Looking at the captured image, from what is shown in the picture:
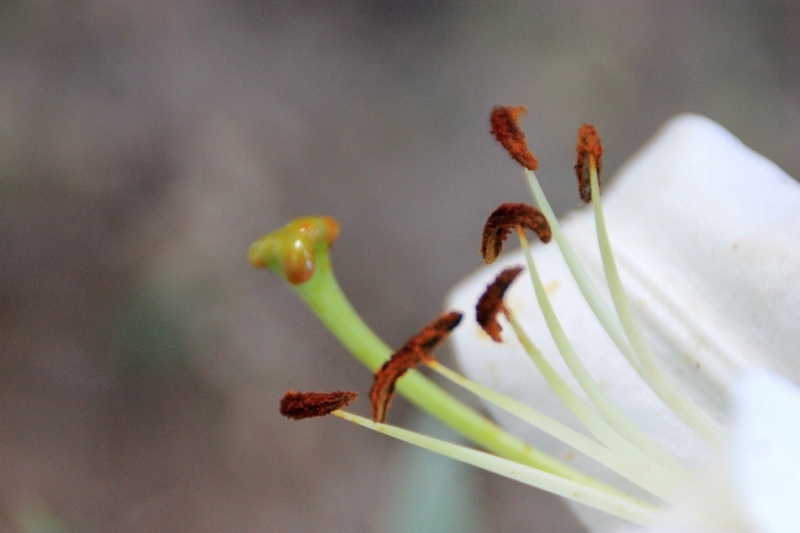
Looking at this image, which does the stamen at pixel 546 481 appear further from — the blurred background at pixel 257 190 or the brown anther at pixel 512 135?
the blurred background at pixel 257 190

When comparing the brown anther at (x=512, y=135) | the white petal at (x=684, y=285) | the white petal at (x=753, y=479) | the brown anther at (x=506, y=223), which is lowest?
the white petal at (x=753, y=479)

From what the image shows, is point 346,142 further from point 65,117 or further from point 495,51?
point 65,117

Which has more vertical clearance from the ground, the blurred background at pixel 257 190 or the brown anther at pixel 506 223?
the blurred background at pixel 257 190

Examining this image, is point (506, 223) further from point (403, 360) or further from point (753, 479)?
point (753, 479)

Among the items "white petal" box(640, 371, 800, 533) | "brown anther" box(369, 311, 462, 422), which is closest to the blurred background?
"brown anther" box(369, 311, 462, 422)

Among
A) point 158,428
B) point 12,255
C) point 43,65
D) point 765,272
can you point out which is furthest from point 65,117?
point 765,272

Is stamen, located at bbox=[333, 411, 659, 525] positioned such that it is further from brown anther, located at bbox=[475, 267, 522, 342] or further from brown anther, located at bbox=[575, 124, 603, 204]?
brown anther, located at bbox=[575, 124, 603, 204]

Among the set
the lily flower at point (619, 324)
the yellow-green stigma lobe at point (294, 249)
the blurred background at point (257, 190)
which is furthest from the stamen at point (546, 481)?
the blurred background at point (257, 190)

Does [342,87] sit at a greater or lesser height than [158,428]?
greater
